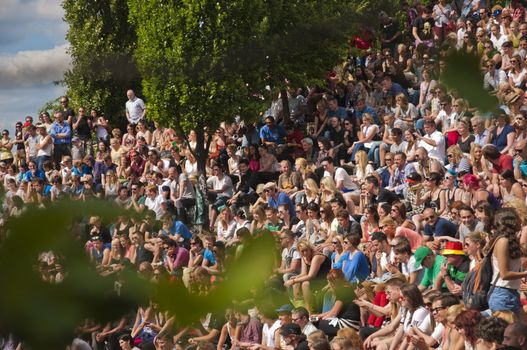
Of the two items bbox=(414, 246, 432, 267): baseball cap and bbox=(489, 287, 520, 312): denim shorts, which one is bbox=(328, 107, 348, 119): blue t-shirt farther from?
bbox=(489, 287, 520, 312): denim shorts

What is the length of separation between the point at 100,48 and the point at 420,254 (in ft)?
23.5

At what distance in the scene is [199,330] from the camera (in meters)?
0.99

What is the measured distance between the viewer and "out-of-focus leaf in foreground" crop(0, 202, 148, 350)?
886mm

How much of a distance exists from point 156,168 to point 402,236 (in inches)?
257

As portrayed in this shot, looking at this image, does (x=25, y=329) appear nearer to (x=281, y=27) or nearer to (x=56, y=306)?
(x=56, y=306)

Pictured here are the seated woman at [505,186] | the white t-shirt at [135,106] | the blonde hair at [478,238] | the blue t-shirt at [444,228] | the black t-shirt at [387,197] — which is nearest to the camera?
the white t-shirt at [135,106]

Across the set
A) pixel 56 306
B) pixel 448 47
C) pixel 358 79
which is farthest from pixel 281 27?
pixel 358 79

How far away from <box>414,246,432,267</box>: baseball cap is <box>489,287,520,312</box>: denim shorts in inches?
77.6

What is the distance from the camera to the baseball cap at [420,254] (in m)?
8.02

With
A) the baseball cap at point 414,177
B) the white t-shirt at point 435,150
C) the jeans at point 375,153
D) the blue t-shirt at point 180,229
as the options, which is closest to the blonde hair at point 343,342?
the blue t-shirt at point 180,229

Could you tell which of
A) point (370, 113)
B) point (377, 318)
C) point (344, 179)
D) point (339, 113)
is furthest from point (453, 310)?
point (339, 113)

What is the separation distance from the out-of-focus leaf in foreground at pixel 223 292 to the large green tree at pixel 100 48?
0.23 metres

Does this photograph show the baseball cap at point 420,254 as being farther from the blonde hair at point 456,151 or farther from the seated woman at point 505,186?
the blonde hair at point 456,151

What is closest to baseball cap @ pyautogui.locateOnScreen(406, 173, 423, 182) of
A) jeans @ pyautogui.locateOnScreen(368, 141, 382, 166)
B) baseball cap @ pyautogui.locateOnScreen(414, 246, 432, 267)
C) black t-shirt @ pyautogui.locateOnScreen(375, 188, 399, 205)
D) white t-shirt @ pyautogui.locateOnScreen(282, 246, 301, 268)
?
black t-shirt @ pyautogui.locateOnScreen(375, 188, 399, 205)
